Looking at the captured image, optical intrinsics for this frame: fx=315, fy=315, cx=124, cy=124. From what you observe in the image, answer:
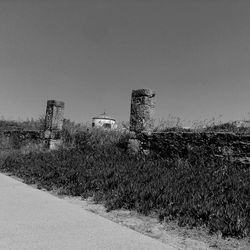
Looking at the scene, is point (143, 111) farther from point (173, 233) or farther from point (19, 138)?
point (19, 138)

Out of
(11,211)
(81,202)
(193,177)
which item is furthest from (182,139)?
(11,211)

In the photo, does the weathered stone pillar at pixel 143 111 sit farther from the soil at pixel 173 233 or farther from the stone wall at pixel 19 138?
the stone wall at pixel 19 138

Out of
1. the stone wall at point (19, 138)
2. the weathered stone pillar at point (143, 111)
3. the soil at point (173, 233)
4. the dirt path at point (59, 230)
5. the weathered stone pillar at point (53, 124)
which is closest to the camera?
the dirt path at point (59, 230)

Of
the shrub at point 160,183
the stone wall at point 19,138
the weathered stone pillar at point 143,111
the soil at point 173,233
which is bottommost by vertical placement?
the soil at point 173,233

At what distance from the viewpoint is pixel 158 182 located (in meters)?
6.12

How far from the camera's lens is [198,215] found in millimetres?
4355

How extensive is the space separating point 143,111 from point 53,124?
213 inches

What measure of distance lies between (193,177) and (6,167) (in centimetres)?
608

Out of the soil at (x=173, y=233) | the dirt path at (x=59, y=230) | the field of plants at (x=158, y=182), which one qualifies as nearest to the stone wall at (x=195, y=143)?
the field of plants at (x=158, y=182)

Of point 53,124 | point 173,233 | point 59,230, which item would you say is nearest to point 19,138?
point 53,124

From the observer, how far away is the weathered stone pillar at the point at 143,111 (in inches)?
409

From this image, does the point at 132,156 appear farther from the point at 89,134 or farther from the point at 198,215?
the point at 198,215

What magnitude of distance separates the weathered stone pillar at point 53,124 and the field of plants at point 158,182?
3493 mm

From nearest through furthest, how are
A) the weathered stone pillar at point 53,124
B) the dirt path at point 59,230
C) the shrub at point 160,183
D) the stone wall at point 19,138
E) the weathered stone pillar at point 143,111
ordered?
1. the dirt path at point 59,230
2. the shrub at point 160,183
3. the weathered stone pillar at point 143,111
4. the weathered stone pillar at point 53,124
5. the stone wall at point 19,138
